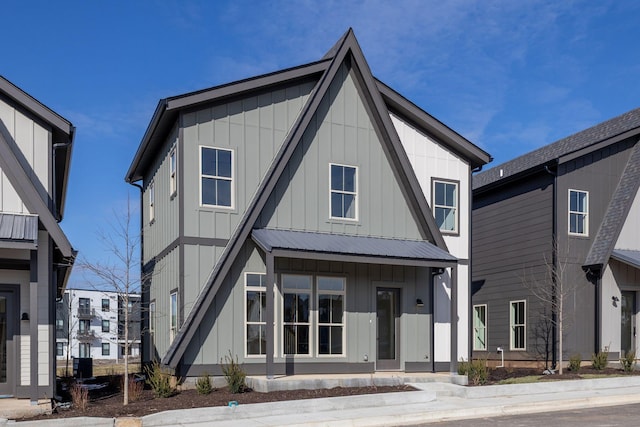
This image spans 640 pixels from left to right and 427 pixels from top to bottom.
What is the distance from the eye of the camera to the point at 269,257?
49.0 ft

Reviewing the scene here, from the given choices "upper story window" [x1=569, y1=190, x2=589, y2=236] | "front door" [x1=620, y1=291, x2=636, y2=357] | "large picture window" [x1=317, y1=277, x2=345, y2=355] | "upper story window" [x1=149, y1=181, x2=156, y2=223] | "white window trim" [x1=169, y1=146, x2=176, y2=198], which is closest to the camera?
"white window trim" [x1=169, y1=146, x2=176, y2=198]

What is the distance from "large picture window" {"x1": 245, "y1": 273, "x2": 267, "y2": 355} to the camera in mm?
15914

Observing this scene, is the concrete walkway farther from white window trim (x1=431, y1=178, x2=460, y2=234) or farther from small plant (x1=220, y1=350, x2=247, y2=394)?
white window trim (x1=431, y1=178, x2=460, y2=234)

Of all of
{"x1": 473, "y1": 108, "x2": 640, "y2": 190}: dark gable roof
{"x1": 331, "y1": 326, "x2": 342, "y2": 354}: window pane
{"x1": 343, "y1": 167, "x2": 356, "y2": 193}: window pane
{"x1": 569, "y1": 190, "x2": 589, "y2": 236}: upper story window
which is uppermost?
{"x1": 473, "y1": 108, "x2": 640, "y2": 190}: dark gable roof

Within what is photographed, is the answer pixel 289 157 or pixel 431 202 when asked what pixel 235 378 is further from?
pixel 431 202

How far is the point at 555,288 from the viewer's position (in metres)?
20.4

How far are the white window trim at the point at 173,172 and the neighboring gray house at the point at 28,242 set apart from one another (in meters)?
2.94

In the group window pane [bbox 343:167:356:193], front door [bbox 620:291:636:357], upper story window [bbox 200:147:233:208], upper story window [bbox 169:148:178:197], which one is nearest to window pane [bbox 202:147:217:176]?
upper story window [bbox 200:147:233:208]

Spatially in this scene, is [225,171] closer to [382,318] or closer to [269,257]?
[269,257]

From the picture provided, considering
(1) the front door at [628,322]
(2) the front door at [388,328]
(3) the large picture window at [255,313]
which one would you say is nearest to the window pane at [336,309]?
(2) the front door at [388,328]

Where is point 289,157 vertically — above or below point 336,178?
above

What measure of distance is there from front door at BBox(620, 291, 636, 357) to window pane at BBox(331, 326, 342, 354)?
10.2 meters

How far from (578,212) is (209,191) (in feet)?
39.9

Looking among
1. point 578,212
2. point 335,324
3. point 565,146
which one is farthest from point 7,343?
point 565,146
